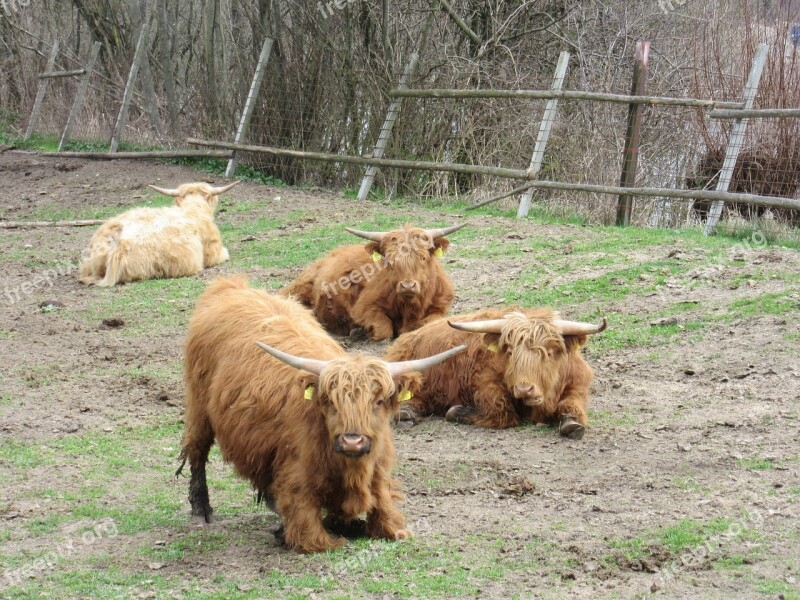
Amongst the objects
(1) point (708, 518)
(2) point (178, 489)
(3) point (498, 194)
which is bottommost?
(2) point (178, 489)

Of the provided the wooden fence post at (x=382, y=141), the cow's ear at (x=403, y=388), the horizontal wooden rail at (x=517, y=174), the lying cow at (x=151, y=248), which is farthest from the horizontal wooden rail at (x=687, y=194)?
the cow's ear at (x=403, y=388)

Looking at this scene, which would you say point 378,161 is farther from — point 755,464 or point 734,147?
point 755,464

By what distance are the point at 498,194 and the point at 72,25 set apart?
1718 centimetres

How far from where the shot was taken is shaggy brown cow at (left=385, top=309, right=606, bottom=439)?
7148 millimetres

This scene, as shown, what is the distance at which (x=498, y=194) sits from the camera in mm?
14422

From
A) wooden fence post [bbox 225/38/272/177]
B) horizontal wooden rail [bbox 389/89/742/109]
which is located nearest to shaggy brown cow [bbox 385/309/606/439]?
horizontal wooden rail [bbox 389/89/742/109]

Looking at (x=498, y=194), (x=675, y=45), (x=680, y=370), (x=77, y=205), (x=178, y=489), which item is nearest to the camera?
(x=178, y=489)

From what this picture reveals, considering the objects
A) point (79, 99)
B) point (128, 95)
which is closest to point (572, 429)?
point (128, 95)

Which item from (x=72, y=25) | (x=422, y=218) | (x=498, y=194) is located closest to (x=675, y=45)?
(x=498, y=194)

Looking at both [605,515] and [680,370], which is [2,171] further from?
[605,515]

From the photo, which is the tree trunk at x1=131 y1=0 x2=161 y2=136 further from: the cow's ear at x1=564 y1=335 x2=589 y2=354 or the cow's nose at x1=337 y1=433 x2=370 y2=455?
the cow's nose at x1=337 y1=433 x2=370 y2=455

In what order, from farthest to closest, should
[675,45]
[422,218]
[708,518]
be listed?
[675,45], [422,218], [708,518]

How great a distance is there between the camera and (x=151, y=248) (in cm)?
1245

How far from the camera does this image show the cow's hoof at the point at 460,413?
299 inches
